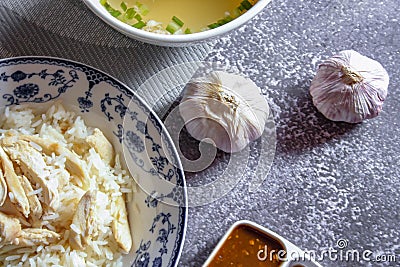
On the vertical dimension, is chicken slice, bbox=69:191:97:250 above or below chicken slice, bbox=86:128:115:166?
below

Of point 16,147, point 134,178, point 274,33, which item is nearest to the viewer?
point 16,147

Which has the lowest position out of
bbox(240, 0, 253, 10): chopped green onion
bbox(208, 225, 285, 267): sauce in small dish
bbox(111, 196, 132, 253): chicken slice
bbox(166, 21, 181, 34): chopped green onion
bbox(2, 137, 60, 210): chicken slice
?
bbox(208, 225, 285, 267): sauce in small dish

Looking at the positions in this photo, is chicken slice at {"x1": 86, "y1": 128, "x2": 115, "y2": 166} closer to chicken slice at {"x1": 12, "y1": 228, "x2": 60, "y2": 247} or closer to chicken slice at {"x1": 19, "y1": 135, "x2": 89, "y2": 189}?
chicken slice at {"x1": 19, "y1": 135, "x2": 89, "y2": 189}

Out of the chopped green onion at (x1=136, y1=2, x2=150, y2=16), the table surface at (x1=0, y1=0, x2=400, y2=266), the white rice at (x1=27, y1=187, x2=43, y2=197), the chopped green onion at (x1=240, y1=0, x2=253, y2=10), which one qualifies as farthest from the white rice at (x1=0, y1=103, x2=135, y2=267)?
the chopped green onion at (x1=240, y1=0, x2=253, y2=10)

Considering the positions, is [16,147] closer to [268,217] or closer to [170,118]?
[170,118]

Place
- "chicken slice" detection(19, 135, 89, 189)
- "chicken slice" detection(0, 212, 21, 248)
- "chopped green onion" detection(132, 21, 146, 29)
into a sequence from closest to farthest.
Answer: "chicken slice" detection(0, 212, 21, 248)
"chicken slice" detection(19, 135, 89, 189)
"chopped green onion" detection(132, 21, 146, 29)

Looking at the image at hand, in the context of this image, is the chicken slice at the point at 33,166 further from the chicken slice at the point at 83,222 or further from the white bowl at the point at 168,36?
the white bowl at the point at 168,36

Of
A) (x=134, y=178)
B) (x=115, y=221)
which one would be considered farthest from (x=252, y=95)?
(x=115, y=221)
